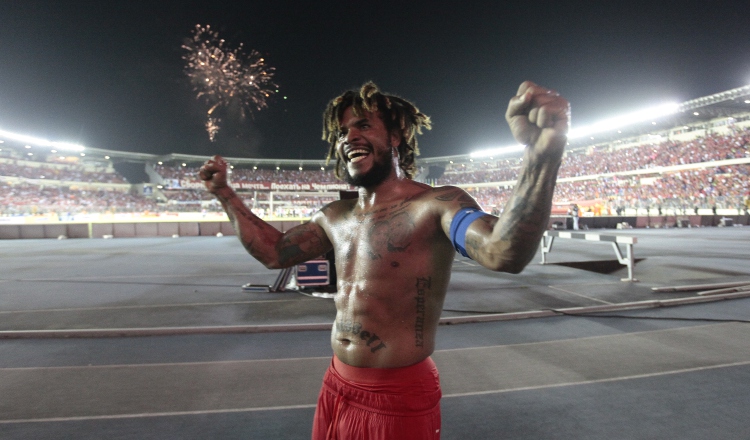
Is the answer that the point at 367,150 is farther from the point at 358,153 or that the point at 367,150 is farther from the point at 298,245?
the point at 298,245

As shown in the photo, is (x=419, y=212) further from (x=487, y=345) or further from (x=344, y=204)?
(x=487, y=345)

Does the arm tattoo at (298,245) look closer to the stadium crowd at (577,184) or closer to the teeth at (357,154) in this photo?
the teeth at (357,154)

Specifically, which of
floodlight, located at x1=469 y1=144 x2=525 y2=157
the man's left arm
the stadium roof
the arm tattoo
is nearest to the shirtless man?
the man's left arm

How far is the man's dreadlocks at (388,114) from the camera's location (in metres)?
1.70

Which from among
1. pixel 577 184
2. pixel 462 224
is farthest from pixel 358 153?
pixel 577 184

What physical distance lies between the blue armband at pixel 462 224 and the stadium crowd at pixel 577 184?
28.8m

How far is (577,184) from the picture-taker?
162 feet

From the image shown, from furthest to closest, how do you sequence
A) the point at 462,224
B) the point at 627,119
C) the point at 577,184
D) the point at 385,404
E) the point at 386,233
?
the point at 577,184 < the point at 627,119 < the point at 386,233 < the point at 385,404 < the point at 462,224

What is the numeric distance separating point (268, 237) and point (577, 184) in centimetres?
5549

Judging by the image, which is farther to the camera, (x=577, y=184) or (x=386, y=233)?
(x=577, y=184)

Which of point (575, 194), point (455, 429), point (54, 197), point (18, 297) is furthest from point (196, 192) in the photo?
point (455, 429)

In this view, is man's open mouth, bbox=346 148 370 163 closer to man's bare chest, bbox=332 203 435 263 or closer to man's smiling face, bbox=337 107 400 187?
man's smiling face, bbox=337 107 400 187

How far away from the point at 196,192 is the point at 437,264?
2219 inches

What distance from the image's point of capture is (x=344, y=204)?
1.89 metres
